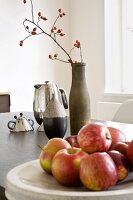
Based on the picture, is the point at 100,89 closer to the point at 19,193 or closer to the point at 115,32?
the point at 115,32

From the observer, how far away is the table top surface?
103 centimetres

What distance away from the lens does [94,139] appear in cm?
73

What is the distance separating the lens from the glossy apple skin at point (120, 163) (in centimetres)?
67

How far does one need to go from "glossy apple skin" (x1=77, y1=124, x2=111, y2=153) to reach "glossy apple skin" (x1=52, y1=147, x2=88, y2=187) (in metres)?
0.04

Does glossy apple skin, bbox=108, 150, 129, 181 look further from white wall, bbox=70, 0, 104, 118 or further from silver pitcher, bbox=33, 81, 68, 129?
white wall, bbox=70, 0, 104, 118

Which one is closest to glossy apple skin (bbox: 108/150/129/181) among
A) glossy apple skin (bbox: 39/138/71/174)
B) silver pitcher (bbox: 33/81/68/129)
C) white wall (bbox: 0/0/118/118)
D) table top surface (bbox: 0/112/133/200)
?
glossy apple skin (bbox: 39/138/71/174)

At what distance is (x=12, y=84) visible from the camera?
4.02m

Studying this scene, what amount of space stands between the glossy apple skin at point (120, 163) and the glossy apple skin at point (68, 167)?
56 millimetres

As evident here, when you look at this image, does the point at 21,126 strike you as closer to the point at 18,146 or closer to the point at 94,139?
the point at 18,146

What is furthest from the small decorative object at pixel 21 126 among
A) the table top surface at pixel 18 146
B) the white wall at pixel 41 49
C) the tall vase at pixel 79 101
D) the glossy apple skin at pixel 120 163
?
the white wall at pixel 41 49

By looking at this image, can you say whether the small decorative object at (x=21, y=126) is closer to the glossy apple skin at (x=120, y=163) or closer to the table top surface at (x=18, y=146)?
the table top surface at (x=18, y=146)

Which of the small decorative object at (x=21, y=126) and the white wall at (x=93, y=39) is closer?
the small decorative object at (x=21, y=126)

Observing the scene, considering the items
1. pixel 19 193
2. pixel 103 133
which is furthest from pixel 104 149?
pixel 19 193

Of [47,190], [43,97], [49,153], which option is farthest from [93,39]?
[47,190]
